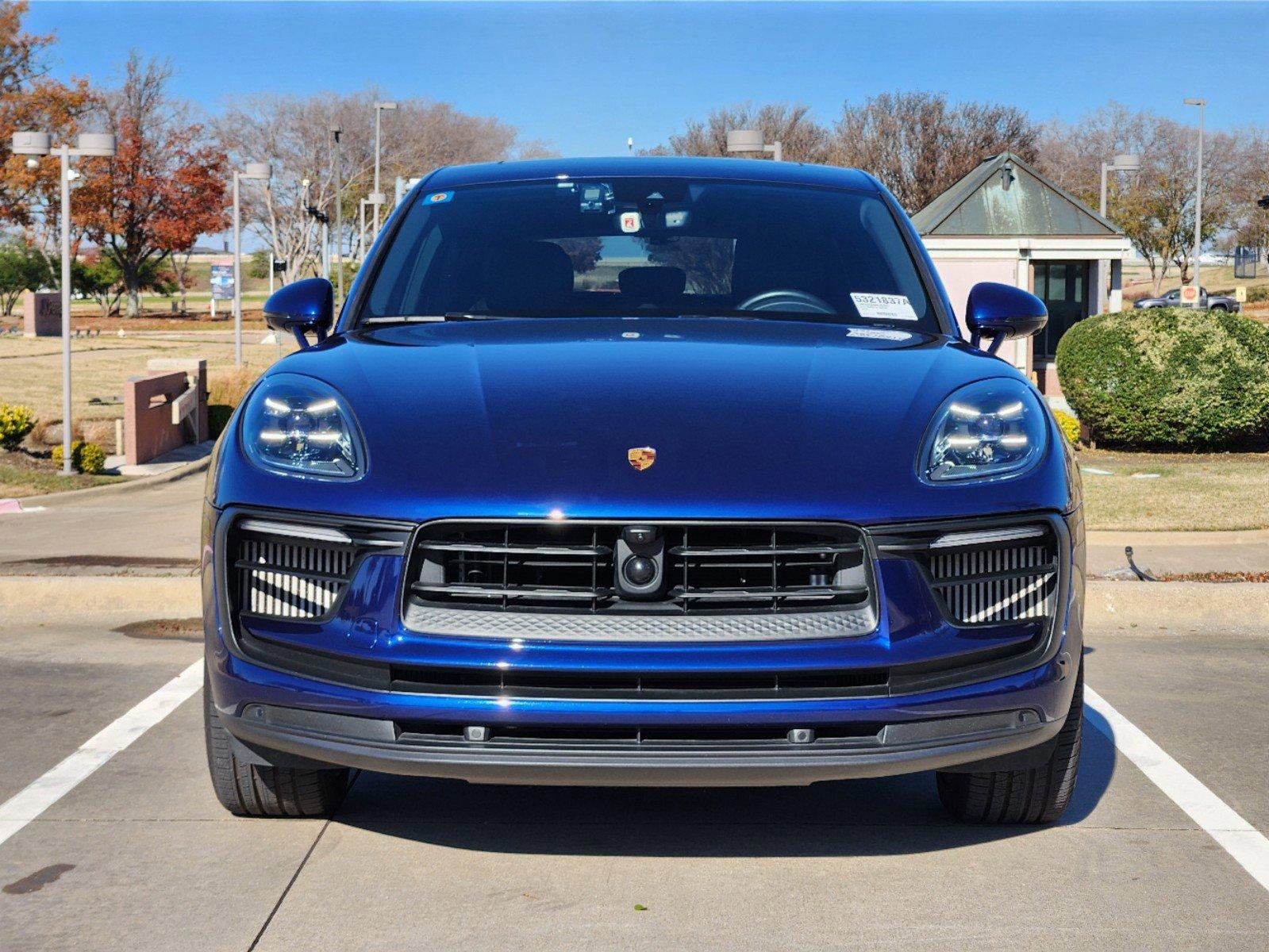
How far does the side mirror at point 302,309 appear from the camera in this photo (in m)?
4.74

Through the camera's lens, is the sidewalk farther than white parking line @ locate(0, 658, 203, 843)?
Yes

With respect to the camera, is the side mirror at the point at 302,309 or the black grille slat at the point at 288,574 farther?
the side mirror at the point at 302,309

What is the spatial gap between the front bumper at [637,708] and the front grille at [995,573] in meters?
0.06

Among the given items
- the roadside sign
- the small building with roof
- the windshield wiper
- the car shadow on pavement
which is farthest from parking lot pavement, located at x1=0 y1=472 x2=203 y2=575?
the roadside sign

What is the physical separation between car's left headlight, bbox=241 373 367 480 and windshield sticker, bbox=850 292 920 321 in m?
1.65

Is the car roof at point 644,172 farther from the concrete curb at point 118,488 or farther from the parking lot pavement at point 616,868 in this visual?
the concrete curb at point 118,488

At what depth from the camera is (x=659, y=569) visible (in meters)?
3.42

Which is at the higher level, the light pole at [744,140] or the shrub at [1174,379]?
the light pole at [744,140]

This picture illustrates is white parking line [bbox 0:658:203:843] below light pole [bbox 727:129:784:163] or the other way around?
below

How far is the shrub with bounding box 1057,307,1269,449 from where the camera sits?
Answer: 19.3 meters

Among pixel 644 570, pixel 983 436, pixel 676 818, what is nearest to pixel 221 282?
pixel 676 818

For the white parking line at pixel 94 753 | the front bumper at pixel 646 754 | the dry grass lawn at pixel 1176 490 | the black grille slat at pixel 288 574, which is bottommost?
the dry grass lawn at pixel 1176 490

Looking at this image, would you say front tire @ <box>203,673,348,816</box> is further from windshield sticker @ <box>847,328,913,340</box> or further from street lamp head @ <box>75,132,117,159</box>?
street lamp head @ <box>75,132,117,159</box>

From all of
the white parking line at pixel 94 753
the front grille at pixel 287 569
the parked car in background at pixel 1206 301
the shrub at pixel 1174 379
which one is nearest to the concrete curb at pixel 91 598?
the white parking line at pixel 94 753
